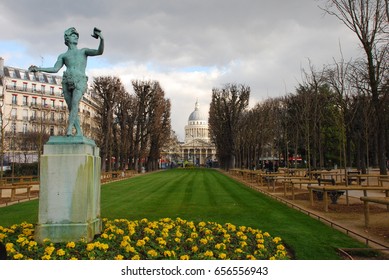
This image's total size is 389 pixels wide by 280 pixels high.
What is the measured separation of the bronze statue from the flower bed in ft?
7.08

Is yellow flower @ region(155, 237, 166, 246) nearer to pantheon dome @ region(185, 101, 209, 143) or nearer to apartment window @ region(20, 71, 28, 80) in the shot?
apartment window @ region(20, 71, 28, 80)

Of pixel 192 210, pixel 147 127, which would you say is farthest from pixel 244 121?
pixel 192 210

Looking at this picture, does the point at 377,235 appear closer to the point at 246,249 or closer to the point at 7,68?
the point at 246,249

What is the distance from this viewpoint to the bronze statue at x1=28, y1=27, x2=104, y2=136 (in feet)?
24.2

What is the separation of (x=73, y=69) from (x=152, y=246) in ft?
12.5

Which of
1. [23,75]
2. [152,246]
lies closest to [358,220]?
[152,246]

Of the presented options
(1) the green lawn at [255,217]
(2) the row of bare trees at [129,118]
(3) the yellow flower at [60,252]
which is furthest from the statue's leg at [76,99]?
(2) the row of bare trees at [129,118]

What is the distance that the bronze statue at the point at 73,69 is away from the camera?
24.2 ft

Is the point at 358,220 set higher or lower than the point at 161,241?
lower

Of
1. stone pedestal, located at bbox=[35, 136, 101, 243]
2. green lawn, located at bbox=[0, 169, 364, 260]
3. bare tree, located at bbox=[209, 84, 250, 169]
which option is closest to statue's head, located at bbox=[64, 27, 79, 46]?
stone pedestal, located at bbox=[35, 136, 101, 243]

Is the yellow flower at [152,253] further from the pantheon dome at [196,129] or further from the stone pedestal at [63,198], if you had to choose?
the pantheon dome at [196,129]

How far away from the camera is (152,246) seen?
257 inches

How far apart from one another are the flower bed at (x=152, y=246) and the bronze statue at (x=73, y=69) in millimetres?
2157

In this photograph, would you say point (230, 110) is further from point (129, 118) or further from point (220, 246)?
point (220, 246)
